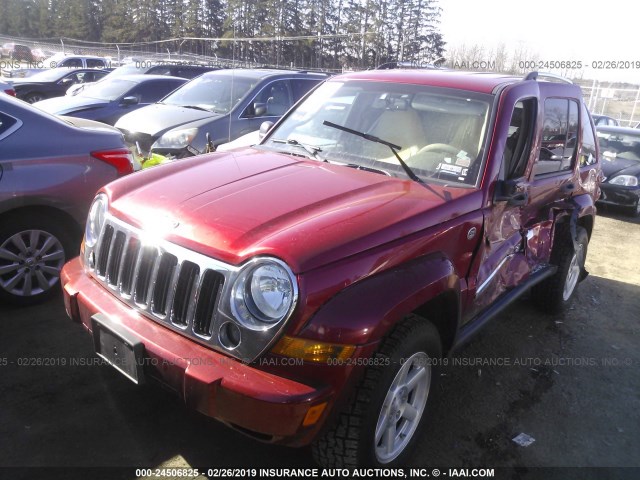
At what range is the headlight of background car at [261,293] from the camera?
6.70 ft

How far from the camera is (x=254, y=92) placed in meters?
7.72

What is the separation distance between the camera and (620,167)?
9.80 m

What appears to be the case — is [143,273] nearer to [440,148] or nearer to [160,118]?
[440,148]

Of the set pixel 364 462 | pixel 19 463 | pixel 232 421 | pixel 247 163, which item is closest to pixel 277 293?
pixel 232 421

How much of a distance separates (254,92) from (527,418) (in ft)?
20.0

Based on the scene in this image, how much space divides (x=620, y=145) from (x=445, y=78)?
29.3 ft

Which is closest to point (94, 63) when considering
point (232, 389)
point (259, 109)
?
point (259, 109)

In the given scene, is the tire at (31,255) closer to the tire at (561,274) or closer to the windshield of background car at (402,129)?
the windshield of background car at (402,129)

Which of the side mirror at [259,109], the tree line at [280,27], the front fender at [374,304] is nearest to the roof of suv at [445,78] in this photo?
the front fender at [374,304]

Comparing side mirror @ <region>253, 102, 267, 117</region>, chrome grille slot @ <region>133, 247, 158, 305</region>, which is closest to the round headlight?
chrome grille slot @ <region>133, 247, 158, 305</region>

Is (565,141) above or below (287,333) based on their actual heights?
above

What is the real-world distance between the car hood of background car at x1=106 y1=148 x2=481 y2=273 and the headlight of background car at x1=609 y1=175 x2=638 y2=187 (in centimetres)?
802

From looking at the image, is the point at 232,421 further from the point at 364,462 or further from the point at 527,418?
the point at 527,418

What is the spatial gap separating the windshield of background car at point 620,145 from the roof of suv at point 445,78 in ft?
26.4
